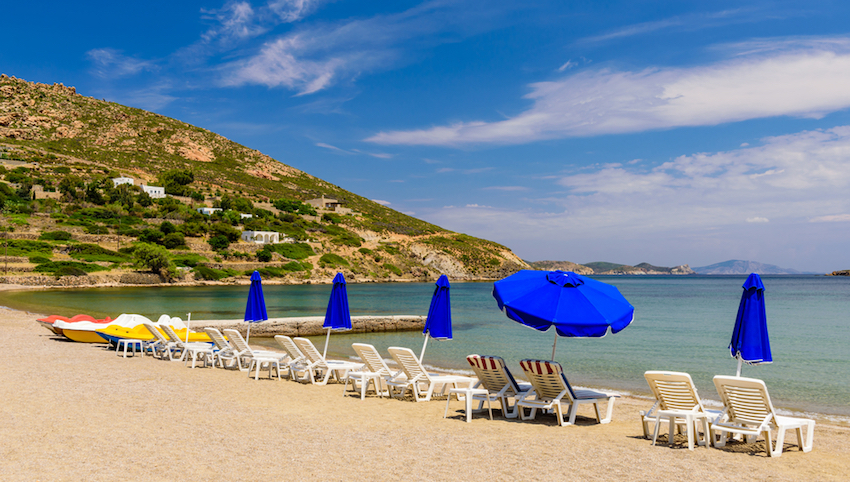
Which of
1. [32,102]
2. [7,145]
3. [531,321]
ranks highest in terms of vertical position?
[32,102]

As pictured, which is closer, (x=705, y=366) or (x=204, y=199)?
(x=705, y=366)

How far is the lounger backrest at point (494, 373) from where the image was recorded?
725 cm

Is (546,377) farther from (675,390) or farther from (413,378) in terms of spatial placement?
(413,378)

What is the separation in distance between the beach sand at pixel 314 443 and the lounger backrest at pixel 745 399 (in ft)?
1.27

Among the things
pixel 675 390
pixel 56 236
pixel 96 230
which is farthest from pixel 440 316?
pixel 96 230

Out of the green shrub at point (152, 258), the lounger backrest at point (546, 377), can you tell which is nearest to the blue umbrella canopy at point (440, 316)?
the lounger backrest at point (546, 377)

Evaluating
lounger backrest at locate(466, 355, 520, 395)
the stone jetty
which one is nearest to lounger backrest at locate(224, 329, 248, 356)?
the stone jetty

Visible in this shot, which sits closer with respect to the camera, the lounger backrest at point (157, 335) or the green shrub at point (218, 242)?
the lounger backrest at point (157, 335)

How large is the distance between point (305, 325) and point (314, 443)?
562 inches

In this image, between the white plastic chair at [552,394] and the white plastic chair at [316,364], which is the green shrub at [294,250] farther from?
the white plastic chair at [552,394]

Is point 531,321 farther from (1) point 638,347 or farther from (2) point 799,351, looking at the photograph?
(2) point 799,351

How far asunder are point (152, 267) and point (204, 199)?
29.9 meters

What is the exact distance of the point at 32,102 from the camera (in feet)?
351

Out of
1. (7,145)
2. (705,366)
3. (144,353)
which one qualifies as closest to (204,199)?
(7,145)
